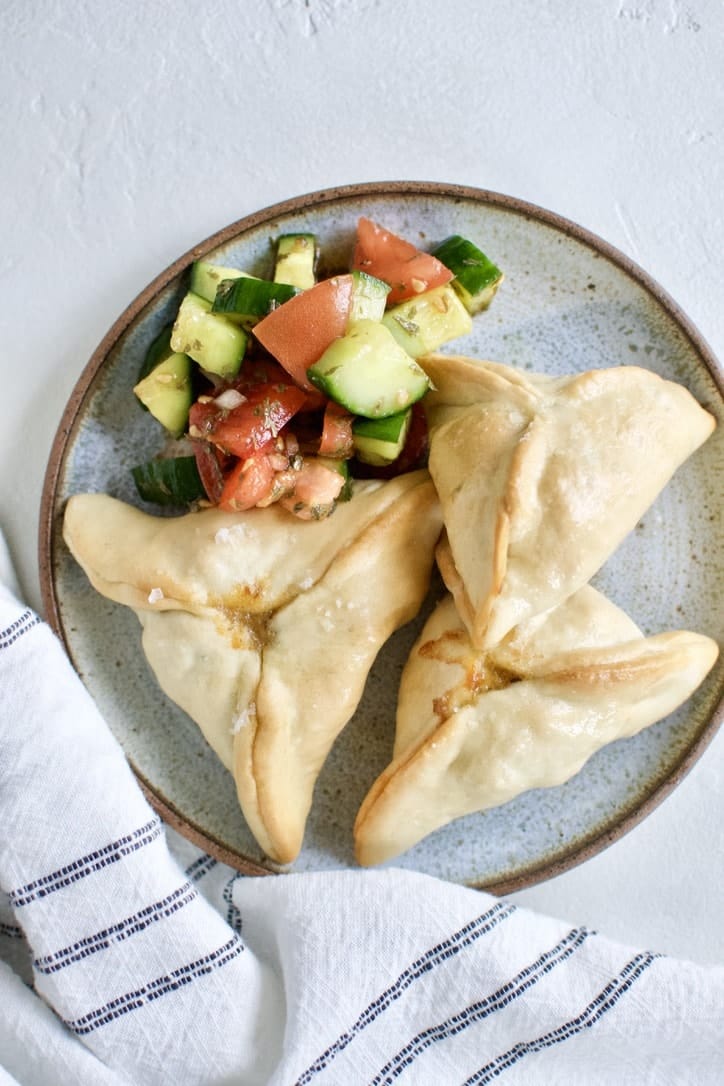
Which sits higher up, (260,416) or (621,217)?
(260,416)

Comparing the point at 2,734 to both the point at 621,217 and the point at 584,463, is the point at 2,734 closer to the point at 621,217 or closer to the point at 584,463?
the point at 584,463

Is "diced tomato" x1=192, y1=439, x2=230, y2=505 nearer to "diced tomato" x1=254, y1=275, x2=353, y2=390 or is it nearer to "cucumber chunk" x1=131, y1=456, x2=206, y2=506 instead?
"cucumber chunk" x1=131, y1=456, x2=206, y2=506

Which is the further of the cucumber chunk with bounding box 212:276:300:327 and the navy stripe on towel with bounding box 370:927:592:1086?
the navy stripe on towel with bounding box 370:927:592:1086

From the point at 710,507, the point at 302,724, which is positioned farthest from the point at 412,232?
the point at 302,724

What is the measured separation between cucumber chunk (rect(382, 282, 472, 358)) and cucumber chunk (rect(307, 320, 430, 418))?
11 centimetres

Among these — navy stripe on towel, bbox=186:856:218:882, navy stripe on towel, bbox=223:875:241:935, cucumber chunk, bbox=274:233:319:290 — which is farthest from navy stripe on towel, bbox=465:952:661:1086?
cucumber chunk, bbox=274:233:319:290

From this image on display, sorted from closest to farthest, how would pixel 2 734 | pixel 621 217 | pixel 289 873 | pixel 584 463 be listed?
pixel 584 463 < pixel 2 734 < pixel 289 873 < pixel 621 217

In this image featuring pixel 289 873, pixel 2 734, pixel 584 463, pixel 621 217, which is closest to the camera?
pixel 584 463

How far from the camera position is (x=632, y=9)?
2.81m

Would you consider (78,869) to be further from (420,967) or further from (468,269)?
(468,269)

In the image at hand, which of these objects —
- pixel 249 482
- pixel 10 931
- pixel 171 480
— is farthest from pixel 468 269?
pixel 10 931

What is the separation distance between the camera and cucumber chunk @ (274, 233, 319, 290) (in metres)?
2.52

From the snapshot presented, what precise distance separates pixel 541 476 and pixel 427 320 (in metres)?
0.55

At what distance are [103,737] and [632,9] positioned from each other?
104 inches
